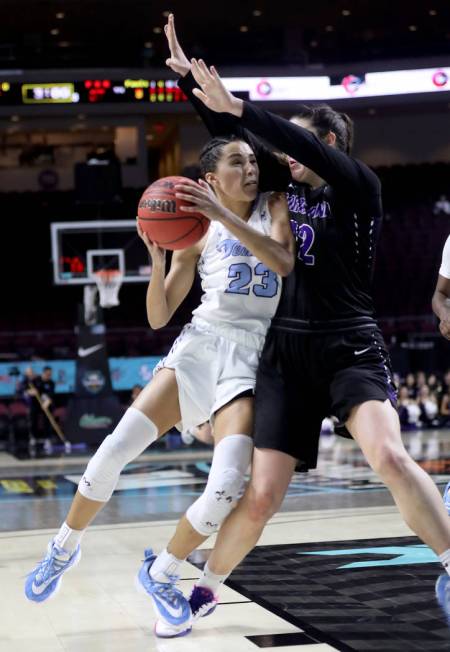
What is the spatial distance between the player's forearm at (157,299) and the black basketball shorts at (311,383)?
0.60 m

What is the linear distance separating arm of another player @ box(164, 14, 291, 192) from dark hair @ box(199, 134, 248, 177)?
0.03 meters

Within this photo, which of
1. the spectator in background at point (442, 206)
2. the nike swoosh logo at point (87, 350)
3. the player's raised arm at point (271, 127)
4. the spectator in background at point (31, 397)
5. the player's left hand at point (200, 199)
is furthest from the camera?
the spectator in background at point (442, 206)

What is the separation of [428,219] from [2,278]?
948 cm

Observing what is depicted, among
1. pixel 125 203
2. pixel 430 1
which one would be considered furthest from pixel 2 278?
pixel 430 1

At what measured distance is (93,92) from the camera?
68.1 feet

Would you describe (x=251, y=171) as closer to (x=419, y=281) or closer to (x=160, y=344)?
(x=160, y=344)

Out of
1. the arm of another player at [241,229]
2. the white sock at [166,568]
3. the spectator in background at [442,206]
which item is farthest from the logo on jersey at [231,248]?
the spectator in background at [442,206]

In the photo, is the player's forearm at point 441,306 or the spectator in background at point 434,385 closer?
the player's forearm at point 441,306

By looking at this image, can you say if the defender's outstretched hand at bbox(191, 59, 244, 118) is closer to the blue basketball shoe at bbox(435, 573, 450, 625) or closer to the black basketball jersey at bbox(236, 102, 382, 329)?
the black basketball jersey at bbox(236, 102, 382, 329)

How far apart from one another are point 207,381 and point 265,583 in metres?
1.29

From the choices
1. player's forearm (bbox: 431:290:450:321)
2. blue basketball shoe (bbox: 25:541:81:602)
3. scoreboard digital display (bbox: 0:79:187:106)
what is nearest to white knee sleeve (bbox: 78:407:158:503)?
blue basketball shoe (bbox: 25:541:81:602)

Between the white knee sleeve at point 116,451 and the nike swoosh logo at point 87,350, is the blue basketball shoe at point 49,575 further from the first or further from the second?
the nike swoosh logo at point 87,350

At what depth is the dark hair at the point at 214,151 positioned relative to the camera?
407cm

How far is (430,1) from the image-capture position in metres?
21.1
